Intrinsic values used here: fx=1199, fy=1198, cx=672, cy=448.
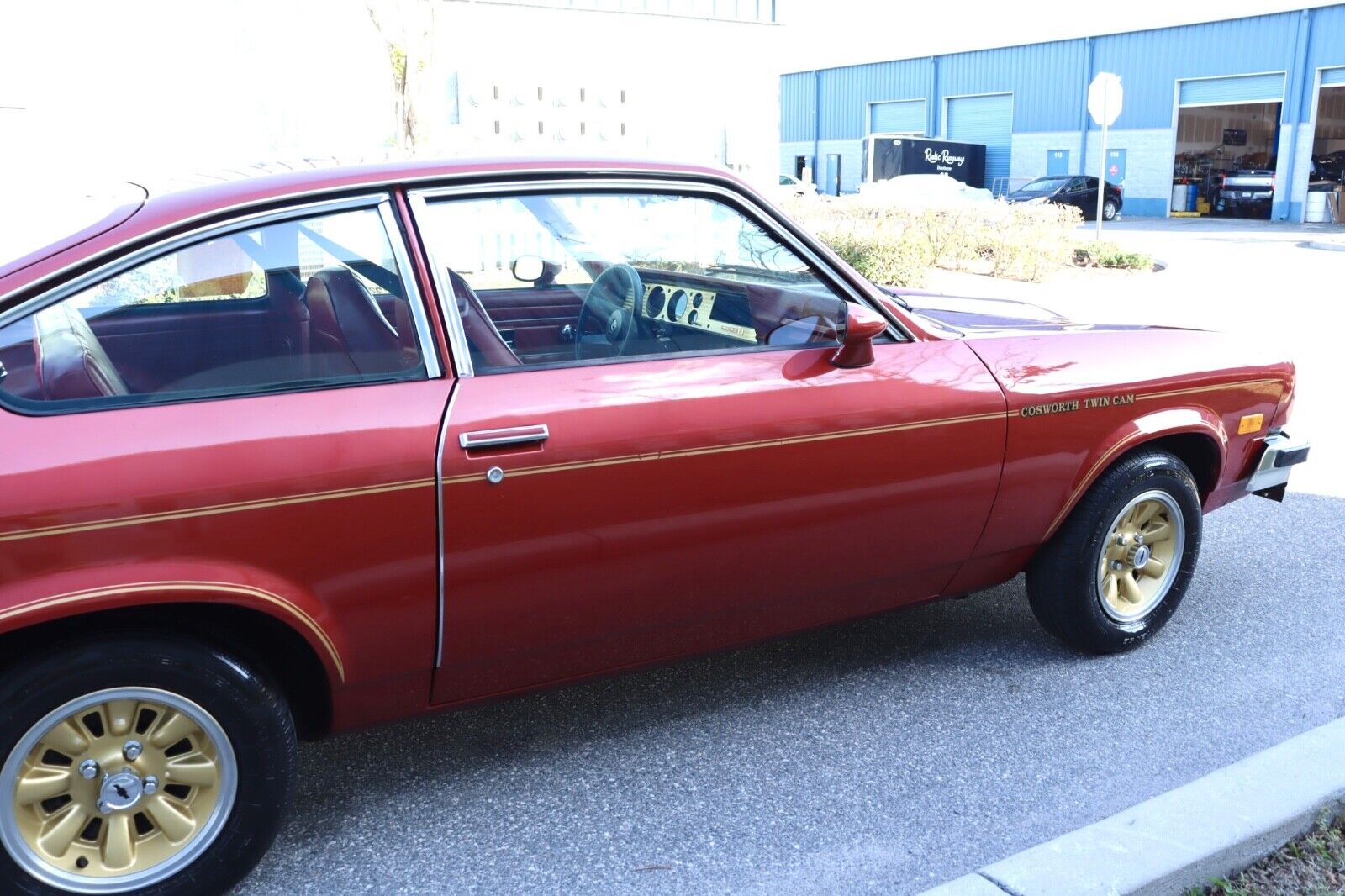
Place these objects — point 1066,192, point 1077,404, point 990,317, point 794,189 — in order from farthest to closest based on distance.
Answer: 1. point 1066,192
2. point 794,189
3. point 990,317
4. point 1077,404

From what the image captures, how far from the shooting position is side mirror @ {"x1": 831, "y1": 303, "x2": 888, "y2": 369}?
314cm

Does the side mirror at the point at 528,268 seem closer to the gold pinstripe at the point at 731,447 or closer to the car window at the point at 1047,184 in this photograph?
the gold pinstripe at the point at 731,447

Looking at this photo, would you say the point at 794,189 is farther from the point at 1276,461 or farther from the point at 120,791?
the point at 120,791

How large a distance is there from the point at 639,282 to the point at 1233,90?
3620cm

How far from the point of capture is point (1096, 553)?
3801mm

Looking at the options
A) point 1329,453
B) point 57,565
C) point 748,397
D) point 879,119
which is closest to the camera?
point 57,565

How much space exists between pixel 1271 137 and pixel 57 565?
4262 centimetres

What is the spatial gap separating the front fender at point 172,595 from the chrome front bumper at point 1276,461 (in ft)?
10.6

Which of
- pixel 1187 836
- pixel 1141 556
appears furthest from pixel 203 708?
pixel 1141 556

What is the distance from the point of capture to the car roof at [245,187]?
8.15ft

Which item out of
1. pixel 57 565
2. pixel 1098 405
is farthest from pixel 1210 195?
pixel 57 565

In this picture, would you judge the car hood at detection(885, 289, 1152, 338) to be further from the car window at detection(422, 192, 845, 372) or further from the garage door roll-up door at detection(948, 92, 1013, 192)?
the garage door roll-up door at detection(948, 92, 1013, 192)

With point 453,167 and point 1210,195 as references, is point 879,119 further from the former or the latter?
point 453,167

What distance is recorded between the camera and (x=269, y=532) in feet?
8.28
